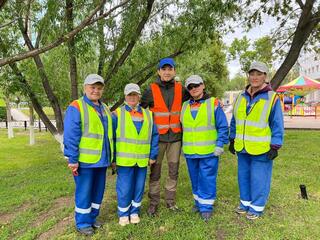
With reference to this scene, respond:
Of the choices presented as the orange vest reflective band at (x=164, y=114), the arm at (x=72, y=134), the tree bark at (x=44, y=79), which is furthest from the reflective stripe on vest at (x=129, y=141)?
the tree bark at (x=44, y=79)

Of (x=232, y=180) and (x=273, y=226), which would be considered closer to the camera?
(x=273, y=226)

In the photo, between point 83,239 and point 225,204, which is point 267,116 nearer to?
point 225,204

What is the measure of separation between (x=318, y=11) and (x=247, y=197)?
6.35 m

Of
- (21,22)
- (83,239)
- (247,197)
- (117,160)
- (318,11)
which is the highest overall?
(318,11)

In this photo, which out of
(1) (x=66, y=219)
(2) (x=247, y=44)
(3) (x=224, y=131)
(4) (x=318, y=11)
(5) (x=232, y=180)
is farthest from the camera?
(2) (x=247, y=44)

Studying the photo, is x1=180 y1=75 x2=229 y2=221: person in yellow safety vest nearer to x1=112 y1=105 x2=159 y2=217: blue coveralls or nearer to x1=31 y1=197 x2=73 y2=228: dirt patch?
x1=112 y1=105 x2=159 y2=217: blue coveralls

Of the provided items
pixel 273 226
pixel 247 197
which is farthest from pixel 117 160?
pixel 273 226

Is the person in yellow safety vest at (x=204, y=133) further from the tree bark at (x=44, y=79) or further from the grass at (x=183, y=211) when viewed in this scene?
the tree bark at (x=44, y=79)

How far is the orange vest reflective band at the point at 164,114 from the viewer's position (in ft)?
14.6

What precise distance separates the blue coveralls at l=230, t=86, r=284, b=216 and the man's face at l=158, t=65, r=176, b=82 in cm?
101

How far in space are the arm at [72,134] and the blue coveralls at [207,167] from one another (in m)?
1.47

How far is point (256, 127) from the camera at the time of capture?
4.20 meters

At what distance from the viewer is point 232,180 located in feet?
21.3

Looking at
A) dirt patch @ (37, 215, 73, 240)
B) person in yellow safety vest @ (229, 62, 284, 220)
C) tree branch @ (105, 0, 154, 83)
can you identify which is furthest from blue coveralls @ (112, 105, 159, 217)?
tree branch @ (105, 0, 154, 83)
